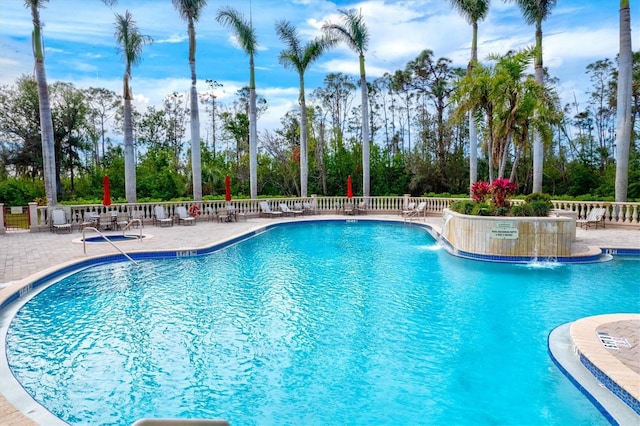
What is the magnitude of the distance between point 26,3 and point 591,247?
66.3ft

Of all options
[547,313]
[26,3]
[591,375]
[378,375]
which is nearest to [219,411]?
[378,375]

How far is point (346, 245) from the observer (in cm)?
1331

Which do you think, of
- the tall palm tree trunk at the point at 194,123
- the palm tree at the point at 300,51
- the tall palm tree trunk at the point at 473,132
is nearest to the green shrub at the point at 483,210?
the tall palm tree trunk at the point at 473,132

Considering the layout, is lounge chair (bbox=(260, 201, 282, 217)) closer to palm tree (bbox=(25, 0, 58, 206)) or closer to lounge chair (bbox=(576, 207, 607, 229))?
palm tree (bbox=(25, 0, 58, 206))

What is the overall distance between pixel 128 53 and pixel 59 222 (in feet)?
26.2

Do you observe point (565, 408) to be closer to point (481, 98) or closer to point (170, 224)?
point (481, 98)

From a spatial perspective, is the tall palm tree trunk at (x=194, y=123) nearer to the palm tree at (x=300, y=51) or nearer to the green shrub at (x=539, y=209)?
the palm tree at (x=300, y=51)

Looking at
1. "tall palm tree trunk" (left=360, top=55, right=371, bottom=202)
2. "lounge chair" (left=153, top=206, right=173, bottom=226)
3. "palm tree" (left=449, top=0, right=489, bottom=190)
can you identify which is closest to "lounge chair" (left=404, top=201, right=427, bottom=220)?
"palm tree" (left=449, top=0, right=489, bottom=190)

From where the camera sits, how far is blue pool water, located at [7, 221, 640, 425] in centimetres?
409

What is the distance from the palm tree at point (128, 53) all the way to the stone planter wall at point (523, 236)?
565 inches

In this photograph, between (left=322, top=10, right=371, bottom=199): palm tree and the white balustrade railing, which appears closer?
the white balustrade railing

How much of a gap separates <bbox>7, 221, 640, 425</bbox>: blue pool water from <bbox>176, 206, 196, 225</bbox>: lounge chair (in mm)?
7301

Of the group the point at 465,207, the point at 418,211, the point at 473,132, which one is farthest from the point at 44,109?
the point at 473,132

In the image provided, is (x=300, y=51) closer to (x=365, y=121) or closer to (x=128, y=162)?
(x=365, y=121)
